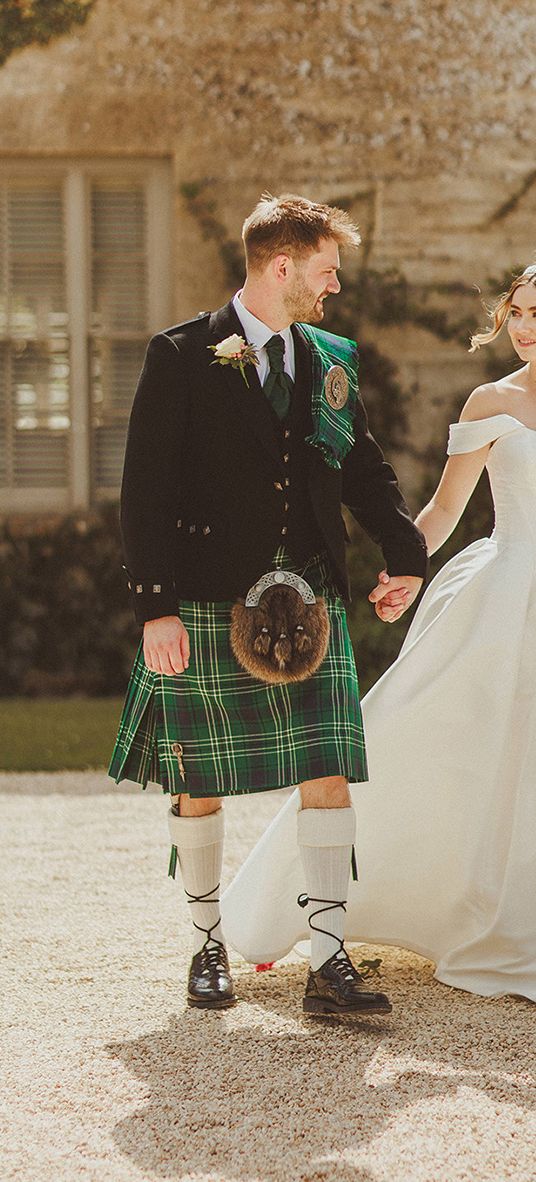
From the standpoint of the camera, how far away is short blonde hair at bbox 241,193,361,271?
3.12 meters

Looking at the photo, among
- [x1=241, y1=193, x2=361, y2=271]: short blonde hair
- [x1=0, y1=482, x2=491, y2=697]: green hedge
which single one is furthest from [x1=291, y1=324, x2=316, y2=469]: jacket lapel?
[x1=0, y1=482, x2=491, y2=697]: green hedge

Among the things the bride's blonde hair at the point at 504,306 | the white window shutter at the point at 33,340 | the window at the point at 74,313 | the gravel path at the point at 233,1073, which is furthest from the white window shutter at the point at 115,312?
the bride's blonde hair at the point at 504,306

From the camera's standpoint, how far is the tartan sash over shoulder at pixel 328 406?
3.18 meters

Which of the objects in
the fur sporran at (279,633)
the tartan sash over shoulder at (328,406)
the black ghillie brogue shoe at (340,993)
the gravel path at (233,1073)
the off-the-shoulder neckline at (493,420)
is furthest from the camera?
the off-the-shoulder neckline at (493,420)

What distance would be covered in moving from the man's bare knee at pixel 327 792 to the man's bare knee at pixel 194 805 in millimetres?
263

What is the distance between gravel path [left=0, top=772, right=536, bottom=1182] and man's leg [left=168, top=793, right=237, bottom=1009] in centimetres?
10

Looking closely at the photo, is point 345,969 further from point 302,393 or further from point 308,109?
point 308,109

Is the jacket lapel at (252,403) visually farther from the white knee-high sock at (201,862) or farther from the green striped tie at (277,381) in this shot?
the white knee-high sock at (201,862)

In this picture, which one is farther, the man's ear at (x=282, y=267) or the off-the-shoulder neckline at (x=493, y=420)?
the off-the-shoulder neckline at (x=493, y=420)

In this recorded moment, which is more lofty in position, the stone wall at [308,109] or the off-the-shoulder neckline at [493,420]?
the stone wall at [308,109]

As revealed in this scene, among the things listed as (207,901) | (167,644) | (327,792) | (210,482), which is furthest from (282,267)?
(207,901)

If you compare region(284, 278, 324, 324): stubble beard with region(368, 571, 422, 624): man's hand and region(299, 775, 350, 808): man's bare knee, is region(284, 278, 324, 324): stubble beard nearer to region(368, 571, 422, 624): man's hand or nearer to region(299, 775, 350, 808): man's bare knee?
region(368, 571, 422, 624): man's hand

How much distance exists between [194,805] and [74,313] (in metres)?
5.90

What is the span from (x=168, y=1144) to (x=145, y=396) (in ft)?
4.84
